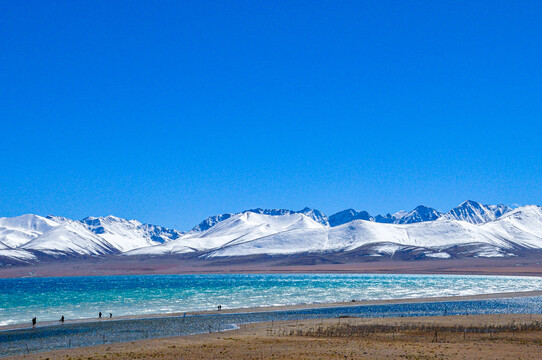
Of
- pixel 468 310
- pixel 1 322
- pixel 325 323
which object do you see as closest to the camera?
pixel 325 323

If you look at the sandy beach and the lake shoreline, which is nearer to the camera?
the sandy beach

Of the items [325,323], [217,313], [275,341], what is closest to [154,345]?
[275,341]

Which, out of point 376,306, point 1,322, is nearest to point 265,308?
point 376,306

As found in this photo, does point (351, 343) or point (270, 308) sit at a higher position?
point (351, 343)

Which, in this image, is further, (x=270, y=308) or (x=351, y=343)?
(x=270, y=308)

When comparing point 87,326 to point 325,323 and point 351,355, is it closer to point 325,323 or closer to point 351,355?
point 325,323

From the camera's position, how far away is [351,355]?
43250 millimetres

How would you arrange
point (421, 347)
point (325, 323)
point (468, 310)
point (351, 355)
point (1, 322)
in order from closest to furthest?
point (351, 355)
point (421, 347)
point (325, 323)
point (1, 322)
point (468, 310)

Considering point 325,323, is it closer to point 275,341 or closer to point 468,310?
point 275,341

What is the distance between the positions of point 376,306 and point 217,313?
29246 mm

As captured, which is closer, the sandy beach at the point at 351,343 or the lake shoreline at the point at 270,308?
the sandy beach at the point at 351,343

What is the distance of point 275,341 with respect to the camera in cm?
5272

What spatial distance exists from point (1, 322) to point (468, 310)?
2831 inches

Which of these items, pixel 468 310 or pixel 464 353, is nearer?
pixel 464 353
